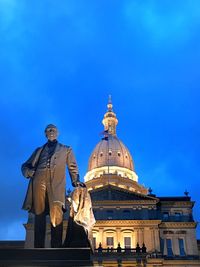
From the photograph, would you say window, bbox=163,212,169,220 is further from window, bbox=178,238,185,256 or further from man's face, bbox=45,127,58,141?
man's face, bbox=45,127,58,141

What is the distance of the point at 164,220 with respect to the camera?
66.1 m

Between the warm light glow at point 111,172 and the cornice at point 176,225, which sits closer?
the cornice at point 176,225

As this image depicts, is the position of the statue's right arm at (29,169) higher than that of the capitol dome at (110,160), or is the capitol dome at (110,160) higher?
the capitol dome at (110,160)

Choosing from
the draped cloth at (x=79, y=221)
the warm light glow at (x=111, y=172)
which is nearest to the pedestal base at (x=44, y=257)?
the draped cloth at (x=79, y=221)

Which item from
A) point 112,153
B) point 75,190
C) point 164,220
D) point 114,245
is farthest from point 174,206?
point 75,190

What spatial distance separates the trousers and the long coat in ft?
0.35

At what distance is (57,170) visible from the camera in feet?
32.4

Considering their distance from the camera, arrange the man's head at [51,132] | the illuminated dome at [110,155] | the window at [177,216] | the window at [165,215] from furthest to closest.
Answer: the illuminated dome at [110,155]
the window at [165,215]
the window at [177,216]
the man's head at [51,132]

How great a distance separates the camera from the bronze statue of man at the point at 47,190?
9531 millimetres

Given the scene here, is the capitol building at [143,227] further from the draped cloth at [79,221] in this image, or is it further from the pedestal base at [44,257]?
the pedestal base at [44,257]

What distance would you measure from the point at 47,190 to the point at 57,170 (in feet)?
1.77

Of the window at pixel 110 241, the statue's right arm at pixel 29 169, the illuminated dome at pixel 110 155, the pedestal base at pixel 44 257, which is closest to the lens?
the pedestal base at pixel 44 257

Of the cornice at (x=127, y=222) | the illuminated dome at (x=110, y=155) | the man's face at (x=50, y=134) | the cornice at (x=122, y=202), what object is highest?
the illuminated dome at (x=110, y=155)

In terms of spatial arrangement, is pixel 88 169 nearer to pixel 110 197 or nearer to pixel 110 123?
pixel 110 123
